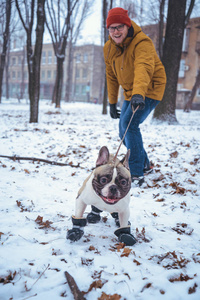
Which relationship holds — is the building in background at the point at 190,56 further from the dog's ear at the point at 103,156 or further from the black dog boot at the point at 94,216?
the dog's ear at the point at 103,156

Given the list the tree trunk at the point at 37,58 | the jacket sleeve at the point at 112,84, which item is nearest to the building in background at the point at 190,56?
the tree trunk at the point at 37,58

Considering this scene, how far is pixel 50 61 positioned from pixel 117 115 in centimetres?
5394

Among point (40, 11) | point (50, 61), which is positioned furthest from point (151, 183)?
point (50, 61)

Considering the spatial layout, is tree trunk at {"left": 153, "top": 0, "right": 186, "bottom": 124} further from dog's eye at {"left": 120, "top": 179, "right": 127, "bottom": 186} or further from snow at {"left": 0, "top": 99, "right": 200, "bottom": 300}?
dog's eye at {"left": 120, "top": 179, "right": 127, "bottom": 186}

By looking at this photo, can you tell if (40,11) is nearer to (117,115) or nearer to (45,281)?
(117,115)

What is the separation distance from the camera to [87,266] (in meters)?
1.79

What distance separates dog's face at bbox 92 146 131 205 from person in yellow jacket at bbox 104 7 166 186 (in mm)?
987

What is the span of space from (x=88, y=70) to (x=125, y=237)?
50.2 m

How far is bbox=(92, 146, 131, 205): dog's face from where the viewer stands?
1.76 m

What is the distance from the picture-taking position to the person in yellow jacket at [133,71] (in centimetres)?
272

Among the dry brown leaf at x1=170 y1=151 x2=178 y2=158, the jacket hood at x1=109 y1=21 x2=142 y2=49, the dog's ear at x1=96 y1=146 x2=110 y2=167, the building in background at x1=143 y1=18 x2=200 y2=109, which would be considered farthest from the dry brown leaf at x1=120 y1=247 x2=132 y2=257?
the building in background at x1=143 y1=18 x2=200 y2=109

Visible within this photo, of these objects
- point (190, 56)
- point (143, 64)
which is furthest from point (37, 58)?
point (190, 56)

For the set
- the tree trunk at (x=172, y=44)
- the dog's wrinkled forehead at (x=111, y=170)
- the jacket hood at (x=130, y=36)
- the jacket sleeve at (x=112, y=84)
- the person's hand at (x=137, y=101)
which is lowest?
the dog's wrinkled forehead at (x=111, y=170)

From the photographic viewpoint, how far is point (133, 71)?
3.16m
